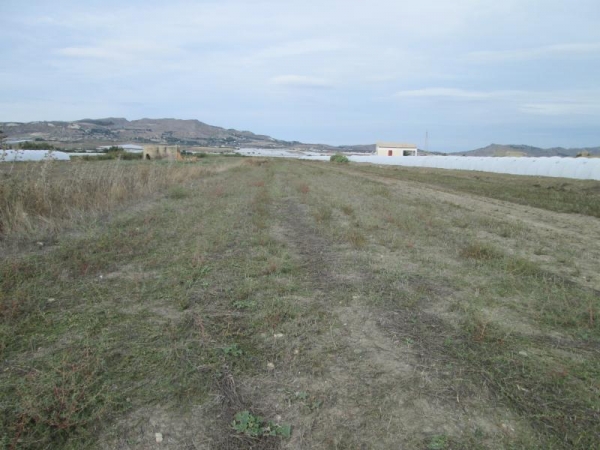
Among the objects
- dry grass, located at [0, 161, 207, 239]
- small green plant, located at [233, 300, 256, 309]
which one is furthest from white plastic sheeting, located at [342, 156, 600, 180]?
small green plant, located at [233, 300, 256, 309]

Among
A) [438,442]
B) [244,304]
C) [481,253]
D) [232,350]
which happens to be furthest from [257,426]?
[481,253]

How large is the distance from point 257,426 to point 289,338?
1.12 metres

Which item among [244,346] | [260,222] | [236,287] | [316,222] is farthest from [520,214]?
[244,346]

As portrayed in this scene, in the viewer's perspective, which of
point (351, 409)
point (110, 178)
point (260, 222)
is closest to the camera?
point (351, 409)

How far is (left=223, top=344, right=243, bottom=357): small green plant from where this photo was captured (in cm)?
322

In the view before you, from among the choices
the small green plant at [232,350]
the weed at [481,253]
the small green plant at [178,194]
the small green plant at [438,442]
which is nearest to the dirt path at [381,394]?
the small green plant at [438,442]

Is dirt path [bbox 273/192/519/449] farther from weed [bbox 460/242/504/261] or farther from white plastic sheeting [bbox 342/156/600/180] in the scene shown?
white plastic sheeting [bbox 342/156/600/180]

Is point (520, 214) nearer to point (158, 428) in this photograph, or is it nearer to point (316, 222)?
point (316, 222)

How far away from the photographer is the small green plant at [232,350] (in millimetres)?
3217

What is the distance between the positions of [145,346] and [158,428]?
3.36ft

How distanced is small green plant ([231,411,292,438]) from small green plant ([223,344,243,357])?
0.71 metres

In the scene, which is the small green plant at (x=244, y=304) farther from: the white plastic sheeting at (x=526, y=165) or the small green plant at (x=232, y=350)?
the white plastic sheeting at (x=526, y=165)

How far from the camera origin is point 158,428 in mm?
2424

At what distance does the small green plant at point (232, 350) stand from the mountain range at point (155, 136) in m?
39.1
